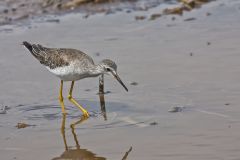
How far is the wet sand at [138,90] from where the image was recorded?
271 inches

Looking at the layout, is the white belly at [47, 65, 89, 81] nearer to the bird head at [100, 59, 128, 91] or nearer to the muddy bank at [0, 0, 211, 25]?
the bird head at [100, 59, 128, 91]

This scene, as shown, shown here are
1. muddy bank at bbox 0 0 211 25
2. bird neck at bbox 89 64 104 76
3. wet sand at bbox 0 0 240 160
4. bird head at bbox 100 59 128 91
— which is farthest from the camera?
muddy bank at bbox 0 0 211 25

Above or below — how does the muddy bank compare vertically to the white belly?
above

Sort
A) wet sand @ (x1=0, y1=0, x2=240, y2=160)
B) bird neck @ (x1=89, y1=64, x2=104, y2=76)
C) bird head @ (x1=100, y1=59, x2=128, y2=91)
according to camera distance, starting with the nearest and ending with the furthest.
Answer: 1. wet sand @ (x1=0, y1=0, x2=240, y2=160)
2. bird head @ (x1=100, y1=59, x2=128, y2=91)
3. bird neck @ (x1=89, y1=64, x2=104, y2=76)

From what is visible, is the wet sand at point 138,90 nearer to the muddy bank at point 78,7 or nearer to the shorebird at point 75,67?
the muddy bank at point 78,7

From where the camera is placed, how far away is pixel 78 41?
10.8 meters

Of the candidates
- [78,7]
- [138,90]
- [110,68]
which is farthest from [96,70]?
[78,7]

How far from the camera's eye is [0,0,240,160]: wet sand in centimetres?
687

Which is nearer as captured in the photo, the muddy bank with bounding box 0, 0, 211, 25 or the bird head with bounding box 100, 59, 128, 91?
the bird head with bounding box 100, 59, 128, 91

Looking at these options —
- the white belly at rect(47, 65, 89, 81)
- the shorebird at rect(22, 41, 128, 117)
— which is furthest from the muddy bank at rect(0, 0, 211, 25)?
the white belly at rect(47, 65, 89, 81)

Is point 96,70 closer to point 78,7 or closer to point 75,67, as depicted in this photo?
point 75,67

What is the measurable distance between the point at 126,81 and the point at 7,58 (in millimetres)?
2111

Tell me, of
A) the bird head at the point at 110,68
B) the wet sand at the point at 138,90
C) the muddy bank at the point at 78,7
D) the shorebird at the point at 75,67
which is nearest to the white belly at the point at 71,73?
the shorebird at the point at 75,67

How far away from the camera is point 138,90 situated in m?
8.68
